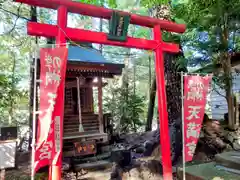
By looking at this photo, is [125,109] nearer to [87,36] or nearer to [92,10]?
[87,36]

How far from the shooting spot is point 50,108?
10.7ft

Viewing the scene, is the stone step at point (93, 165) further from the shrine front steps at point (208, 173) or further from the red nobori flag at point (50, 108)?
the red nobori flag at point (50, 108)

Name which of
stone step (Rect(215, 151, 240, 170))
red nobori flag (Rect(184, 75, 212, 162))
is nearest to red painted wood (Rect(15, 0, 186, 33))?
red nobori flag (Rect(184, 75, 212, 162))

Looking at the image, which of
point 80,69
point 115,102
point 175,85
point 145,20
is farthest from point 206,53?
point 115,102

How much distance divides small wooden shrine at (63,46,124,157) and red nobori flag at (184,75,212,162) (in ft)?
9.90

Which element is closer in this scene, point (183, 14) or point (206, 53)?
point (206, 53)

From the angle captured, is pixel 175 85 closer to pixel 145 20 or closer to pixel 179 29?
pixel 179 29

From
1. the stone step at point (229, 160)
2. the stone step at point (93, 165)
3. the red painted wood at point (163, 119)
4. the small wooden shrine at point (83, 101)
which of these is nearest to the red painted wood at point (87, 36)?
the red painted wood at point (163, 119)

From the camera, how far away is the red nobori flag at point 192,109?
4.34 m

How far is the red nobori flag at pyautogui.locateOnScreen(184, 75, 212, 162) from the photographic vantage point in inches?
171

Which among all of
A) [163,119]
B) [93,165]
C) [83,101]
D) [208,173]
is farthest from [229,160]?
[83,101]

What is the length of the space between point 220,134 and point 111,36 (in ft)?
16.3

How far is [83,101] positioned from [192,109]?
4.69 meters

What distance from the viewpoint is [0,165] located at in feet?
14.9
